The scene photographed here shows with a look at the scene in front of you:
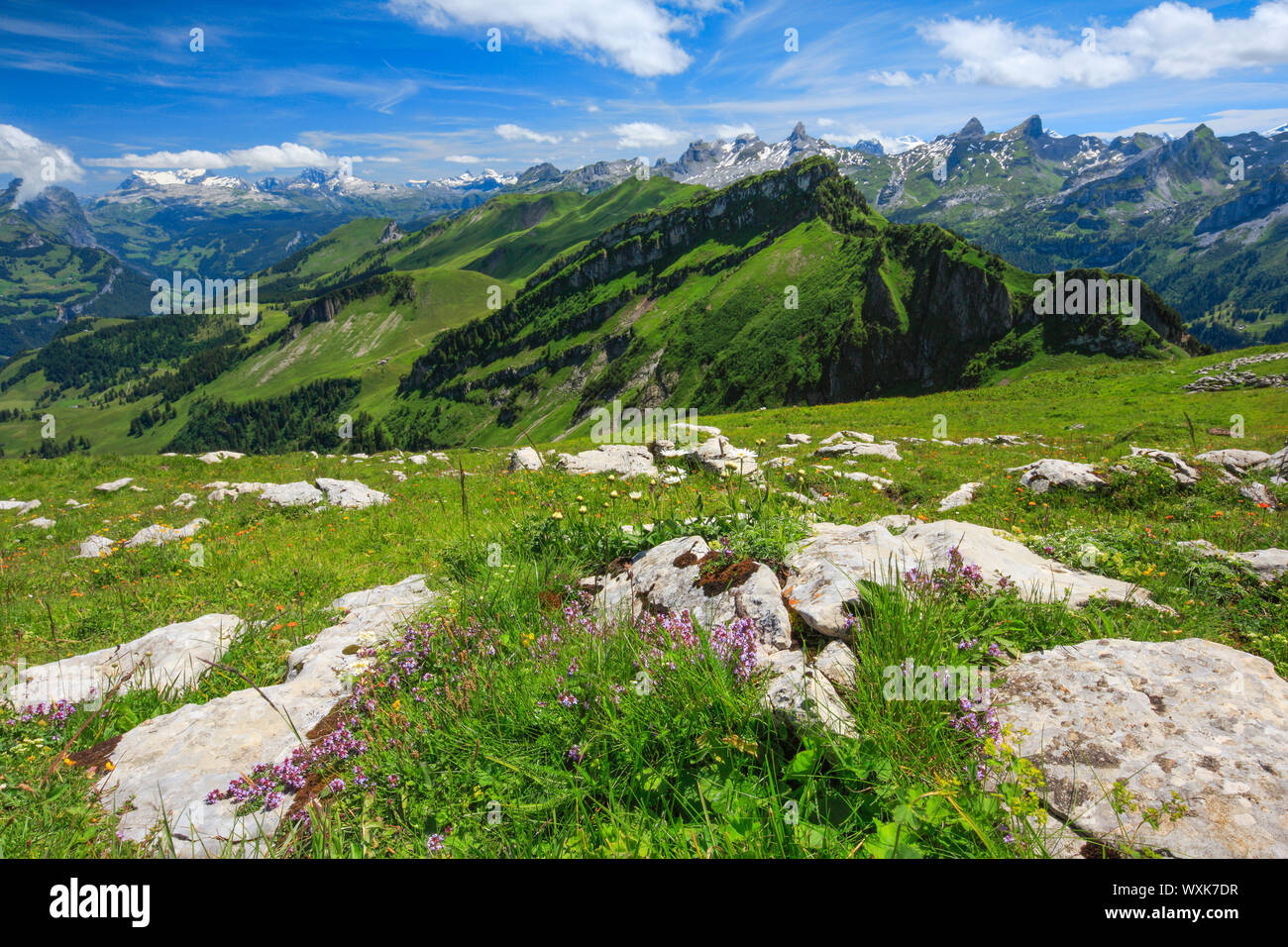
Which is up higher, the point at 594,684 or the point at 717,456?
the point at 717,456

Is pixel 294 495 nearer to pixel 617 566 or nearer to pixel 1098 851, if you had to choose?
pixel 617 566

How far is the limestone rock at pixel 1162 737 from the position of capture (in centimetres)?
273

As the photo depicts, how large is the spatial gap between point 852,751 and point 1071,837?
1.04 meters

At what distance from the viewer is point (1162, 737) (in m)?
3.31

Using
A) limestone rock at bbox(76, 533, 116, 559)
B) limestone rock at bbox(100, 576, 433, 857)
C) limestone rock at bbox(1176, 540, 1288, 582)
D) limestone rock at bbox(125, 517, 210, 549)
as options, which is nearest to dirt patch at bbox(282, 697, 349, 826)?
limestone rock at bbox(100, 576, 433, 857)

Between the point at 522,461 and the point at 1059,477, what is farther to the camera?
the point at 522,461

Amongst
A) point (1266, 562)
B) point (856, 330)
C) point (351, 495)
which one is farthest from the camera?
point (856, 330)

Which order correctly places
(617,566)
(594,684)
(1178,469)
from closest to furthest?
(594,684), (617,566), (1178,469)

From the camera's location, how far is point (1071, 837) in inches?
106

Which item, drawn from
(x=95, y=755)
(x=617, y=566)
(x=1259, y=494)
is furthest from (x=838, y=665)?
(x=1259, y=494)

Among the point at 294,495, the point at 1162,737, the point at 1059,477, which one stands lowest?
the point at 1162,737

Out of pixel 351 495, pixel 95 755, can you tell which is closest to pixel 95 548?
pixel 351 495

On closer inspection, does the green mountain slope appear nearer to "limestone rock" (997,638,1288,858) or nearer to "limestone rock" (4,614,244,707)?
"limestone rock" (4,614,244,707)

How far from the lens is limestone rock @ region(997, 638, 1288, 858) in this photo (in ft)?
8.95
